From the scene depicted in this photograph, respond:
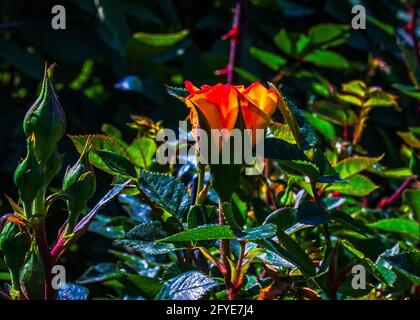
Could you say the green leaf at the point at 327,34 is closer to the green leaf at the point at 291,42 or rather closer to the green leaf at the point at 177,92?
the green leaf at the point at 291,42

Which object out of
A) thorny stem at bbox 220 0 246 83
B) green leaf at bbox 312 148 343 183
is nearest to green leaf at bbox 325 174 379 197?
green leaf at bbox 312 148 343 183

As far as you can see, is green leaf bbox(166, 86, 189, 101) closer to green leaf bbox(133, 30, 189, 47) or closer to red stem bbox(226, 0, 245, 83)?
red stem bbox(226, 0, 245, 83)

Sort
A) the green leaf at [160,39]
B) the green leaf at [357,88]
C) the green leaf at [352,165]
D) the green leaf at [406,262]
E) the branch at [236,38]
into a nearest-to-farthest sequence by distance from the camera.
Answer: the green leaf at [406,262]
the green leaf at [352,165]
the green leaf at [357,88]
the branch at [236,38]
the green leaf at [160,39]

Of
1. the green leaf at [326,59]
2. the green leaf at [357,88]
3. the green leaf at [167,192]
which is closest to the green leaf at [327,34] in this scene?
the green leaf at [326,59]

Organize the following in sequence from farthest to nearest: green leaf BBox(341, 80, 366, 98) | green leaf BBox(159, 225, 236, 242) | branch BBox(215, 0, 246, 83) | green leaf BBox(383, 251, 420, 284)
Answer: branch BBox(215, 0, 246, 83) → green leaf BBox(341, 80, 366, 98) → green leaf BBox(383, 251, 420, 284) → green leaf BBox(159, 225, 236, 242)

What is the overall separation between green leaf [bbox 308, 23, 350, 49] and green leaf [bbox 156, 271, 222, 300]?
103cm

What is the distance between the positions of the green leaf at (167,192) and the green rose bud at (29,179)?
0.42ft

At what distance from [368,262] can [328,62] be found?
999mm

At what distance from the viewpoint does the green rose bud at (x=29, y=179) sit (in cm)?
65

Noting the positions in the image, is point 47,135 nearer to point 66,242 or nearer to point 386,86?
point 66,242

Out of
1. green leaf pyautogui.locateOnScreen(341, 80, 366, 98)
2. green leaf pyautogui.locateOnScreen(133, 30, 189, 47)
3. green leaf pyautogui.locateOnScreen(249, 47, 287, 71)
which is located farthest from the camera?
green leaf pyautogui.locateOnScreen(249, 47, 287, 71)

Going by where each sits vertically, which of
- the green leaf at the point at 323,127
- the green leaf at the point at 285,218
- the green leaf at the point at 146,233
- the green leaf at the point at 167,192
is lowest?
the green leaf at the point at 146,233

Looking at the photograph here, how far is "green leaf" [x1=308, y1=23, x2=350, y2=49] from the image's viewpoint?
1.61m
